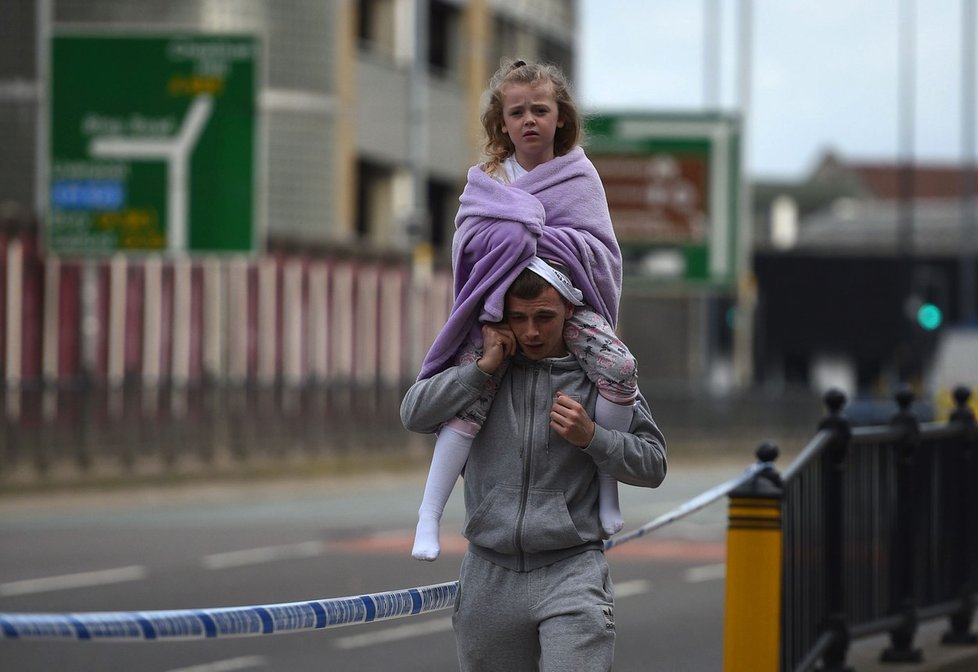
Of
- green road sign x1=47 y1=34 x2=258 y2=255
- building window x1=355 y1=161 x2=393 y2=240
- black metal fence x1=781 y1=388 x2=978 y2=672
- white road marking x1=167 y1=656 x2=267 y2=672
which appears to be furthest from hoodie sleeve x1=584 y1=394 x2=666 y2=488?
building window x1=355 y1=161 x2=393 y2=240

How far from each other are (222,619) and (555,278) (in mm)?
1057

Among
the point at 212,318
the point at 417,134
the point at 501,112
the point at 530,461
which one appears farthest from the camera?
the point at 417,134

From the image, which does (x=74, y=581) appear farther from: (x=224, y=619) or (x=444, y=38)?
(x=444, y=38)

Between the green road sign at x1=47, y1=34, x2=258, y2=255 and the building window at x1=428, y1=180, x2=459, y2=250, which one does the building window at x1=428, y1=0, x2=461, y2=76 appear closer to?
the building window at x1=428, y1=180, x2=459, y2=250

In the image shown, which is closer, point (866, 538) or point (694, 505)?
point (694, 505)

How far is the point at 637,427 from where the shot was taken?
4.61 metres

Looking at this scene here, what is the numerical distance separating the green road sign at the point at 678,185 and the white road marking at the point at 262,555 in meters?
19.0

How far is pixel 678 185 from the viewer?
3606 cm

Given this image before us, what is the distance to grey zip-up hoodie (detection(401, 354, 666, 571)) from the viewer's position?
14.6ft

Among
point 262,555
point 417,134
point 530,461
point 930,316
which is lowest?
point 262,555

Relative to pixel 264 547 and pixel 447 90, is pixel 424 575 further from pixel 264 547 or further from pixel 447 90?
pixel 447 90

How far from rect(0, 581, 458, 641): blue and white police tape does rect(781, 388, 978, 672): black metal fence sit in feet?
7.39

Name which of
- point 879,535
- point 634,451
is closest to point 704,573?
point 879,535

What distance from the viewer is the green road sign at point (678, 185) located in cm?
3547
